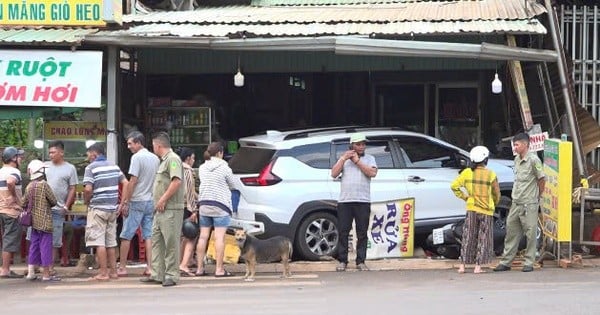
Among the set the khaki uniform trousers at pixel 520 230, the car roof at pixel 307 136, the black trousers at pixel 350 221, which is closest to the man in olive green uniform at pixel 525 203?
the khaki uniform trousers at pixel 520 230

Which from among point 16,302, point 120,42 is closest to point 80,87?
point 120,42

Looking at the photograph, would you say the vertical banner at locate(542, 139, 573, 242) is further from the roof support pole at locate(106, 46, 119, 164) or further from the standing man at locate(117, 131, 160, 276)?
the roof support pole at locate(106, 46, 119, 164)

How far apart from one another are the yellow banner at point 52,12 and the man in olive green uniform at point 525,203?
6.32 metres

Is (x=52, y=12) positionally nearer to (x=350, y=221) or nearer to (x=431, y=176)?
(x=350, y=221)

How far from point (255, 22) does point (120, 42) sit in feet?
7.17

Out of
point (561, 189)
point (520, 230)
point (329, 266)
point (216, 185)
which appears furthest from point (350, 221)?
point (561, 189)

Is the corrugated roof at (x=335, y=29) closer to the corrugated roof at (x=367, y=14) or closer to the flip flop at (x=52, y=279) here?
the corrugated roof at (x=367, y=14)

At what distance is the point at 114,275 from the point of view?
400 inches

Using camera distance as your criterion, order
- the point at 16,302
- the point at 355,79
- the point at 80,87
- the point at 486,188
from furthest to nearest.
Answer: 1. the point at 355,79
2. the point at 80,87
3. the point at 486,188
4. the point at 16,302

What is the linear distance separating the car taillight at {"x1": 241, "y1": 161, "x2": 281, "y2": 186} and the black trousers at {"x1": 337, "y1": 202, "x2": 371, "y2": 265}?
947mm

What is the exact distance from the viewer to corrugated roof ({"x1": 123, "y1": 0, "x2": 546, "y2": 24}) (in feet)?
39.1

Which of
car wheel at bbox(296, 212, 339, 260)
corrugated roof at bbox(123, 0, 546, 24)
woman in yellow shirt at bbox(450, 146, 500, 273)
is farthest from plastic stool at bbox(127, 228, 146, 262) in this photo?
woman in yellow shirt at bbox(450, 146, 500, 273)

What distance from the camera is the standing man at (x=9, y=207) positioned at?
10234mm

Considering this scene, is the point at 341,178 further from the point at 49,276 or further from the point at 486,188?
the point at 49,276
